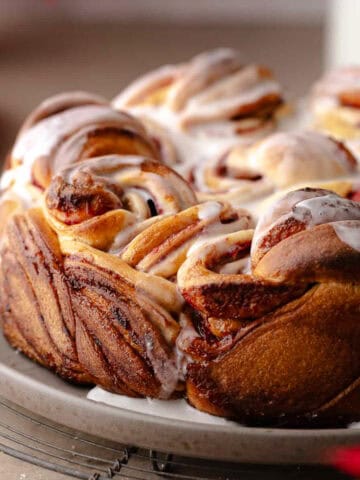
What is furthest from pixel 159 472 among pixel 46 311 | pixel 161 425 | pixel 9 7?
pixel 9 7

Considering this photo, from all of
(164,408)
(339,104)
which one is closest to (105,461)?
(164,408)

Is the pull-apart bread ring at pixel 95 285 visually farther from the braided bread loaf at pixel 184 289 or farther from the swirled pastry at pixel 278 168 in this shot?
the swirled pastry at pixel 278 168

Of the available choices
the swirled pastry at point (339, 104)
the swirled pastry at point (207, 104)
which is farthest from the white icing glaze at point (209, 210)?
the swirled pastry at point (339, 104)

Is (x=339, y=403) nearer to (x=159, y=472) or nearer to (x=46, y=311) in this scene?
(x=159, y=472)

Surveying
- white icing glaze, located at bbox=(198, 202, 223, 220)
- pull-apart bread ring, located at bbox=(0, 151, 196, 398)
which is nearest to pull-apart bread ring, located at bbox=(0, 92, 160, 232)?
pull-apart bread ring, located at bbox=(0, 151, 196, 398)

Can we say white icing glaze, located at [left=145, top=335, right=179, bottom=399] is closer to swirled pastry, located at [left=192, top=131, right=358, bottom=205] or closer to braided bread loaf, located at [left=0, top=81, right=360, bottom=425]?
braided bread loaf, located at [left=0, top=81, right=360, bottom=425]

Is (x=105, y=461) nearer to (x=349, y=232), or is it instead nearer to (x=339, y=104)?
(x=349, y=232)
